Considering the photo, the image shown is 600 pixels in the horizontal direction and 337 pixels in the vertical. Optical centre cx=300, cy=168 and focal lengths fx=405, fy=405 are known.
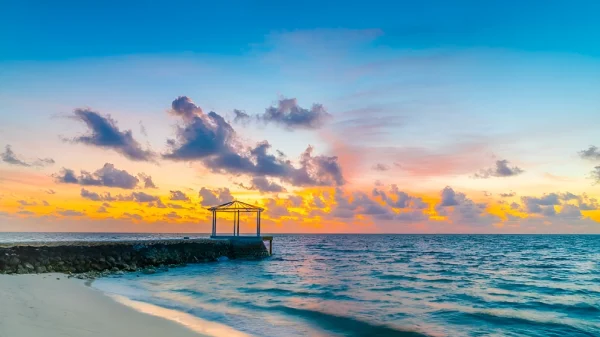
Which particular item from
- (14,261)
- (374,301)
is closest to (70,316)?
(374,301)

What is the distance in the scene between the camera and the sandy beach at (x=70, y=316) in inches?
462

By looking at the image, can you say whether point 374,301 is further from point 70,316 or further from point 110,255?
point 110,255

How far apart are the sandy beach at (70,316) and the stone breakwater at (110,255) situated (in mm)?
11040

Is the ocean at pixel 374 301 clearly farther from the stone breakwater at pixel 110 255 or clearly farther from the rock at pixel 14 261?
the rock at pixel 14 261

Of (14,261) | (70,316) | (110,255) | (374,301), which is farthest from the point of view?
(110,255)

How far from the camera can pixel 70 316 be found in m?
13.9

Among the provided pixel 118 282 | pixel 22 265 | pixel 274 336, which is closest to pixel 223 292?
pixel 118 282

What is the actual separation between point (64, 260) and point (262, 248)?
27.0 m

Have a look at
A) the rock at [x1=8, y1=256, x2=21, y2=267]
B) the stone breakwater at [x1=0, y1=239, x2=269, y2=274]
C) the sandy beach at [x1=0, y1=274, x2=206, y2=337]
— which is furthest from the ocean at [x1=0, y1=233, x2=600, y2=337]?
the rock at [x1=8, y1=256, x2=21, y2=267]

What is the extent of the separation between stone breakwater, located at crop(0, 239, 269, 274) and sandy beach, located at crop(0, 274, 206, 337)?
11.0m

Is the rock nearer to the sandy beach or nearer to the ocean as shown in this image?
the ocean

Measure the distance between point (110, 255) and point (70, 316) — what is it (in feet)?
86.7

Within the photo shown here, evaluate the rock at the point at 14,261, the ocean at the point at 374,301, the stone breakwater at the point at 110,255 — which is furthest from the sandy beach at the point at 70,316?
the stone breakwater at the point at 110,255

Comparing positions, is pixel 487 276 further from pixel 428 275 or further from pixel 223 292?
pixel 223 292
